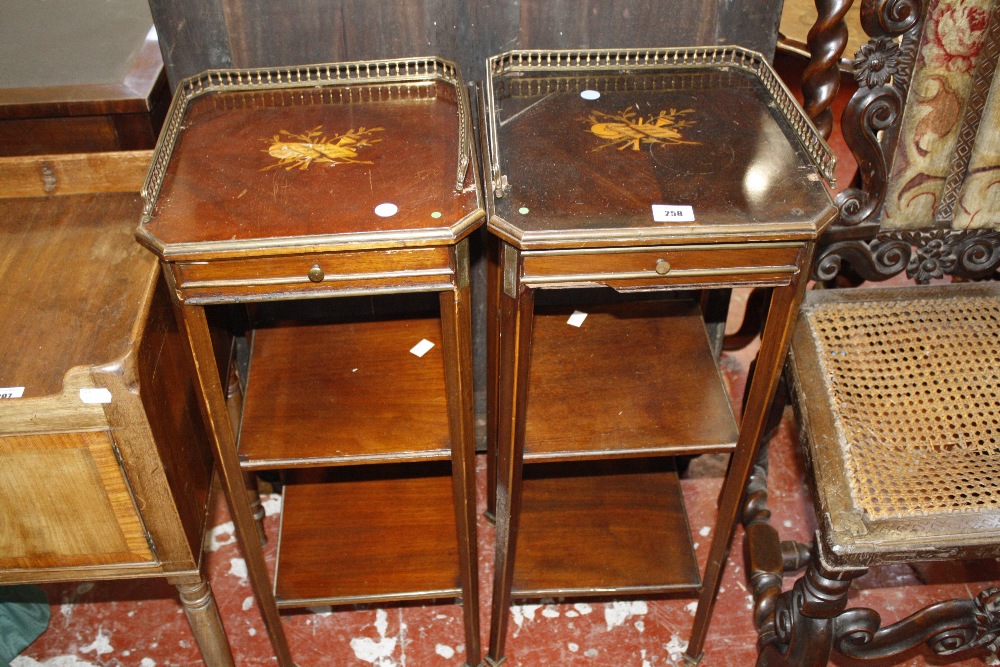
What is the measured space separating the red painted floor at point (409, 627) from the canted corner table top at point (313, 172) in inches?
48.5

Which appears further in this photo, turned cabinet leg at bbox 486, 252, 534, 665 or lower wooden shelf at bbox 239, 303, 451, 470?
lower wooden shelf at bbox 239, 303, 451, 470

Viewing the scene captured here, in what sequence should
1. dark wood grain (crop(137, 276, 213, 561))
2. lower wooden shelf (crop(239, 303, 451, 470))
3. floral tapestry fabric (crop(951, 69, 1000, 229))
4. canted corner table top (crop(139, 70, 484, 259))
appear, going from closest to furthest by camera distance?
1. canted corner table top (crop(139, 70, 484, 259))
2. dark wood grain (crop(137, 276, 213, 561))
3. lower wooden shelf (crop(239, 303, 451, 470))
4. floral tapestry fabric (crop(951, 69, 1000, 229))

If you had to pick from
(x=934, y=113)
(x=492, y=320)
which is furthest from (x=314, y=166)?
(x=934, y=113)

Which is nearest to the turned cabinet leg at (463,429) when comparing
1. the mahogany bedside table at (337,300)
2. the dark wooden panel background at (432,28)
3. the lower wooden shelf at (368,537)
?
the mahogany bedside table at (337,300)

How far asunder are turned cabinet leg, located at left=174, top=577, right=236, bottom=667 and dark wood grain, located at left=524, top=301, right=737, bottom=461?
2.45 feet

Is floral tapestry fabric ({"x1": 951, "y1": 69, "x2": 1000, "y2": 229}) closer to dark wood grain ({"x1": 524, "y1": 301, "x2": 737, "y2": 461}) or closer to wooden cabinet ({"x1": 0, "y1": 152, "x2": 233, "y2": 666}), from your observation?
dark wood grain ({"x1": 524, "y1": 301, "x2": 737, "y2": 461})

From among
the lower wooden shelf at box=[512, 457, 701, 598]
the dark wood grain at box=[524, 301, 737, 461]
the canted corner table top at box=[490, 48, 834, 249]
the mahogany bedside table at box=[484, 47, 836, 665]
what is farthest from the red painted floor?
the canted corner table top at box=[490, 48, 834, 249]

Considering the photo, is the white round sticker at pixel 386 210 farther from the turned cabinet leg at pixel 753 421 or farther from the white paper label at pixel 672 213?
the turned cabinet leg at pixel 753 421

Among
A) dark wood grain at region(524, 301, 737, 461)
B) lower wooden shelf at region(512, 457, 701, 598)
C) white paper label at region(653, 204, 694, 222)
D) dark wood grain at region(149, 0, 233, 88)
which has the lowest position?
lower wooden shelf at region(512, 457, 701, 598)

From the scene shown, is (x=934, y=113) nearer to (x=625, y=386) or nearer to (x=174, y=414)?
(x=625, y=386)

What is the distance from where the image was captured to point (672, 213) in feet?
4.67

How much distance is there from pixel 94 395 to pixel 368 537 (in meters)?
0.87

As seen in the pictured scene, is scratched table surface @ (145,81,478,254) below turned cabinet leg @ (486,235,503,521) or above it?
above

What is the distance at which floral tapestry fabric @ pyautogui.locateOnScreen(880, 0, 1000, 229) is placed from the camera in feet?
5.68
